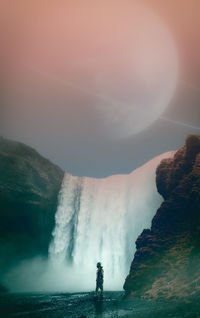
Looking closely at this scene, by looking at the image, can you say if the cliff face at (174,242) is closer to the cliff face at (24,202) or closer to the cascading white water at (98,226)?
the cascading white water at (98,226)

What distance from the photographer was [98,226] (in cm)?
3238

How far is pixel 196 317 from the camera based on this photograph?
264 inches

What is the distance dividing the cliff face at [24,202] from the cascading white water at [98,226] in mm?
2211

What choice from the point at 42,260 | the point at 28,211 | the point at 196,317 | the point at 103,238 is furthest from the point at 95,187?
the point at 196,317

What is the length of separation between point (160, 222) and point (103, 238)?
14.8 m

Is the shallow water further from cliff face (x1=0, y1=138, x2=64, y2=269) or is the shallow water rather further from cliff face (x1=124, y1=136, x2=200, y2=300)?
cliff face (x1=0, y1=138, x2=64, y2=269)

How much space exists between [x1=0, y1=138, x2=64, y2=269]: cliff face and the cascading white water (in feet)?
7.25

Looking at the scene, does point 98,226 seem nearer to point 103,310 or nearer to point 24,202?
point 24,202

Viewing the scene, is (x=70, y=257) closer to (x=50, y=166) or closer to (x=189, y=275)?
(x=50, y=166)

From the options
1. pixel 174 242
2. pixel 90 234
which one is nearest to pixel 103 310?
pixel 174 242

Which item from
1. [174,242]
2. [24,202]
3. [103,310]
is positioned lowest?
[103,310]

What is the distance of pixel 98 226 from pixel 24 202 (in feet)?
42.4

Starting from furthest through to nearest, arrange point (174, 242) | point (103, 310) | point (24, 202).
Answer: point (24, 202) → point (174, 242) → point (103, 310)

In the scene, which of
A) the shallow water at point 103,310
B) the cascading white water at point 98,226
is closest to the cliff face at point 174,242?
the shallow water at point 103,310
